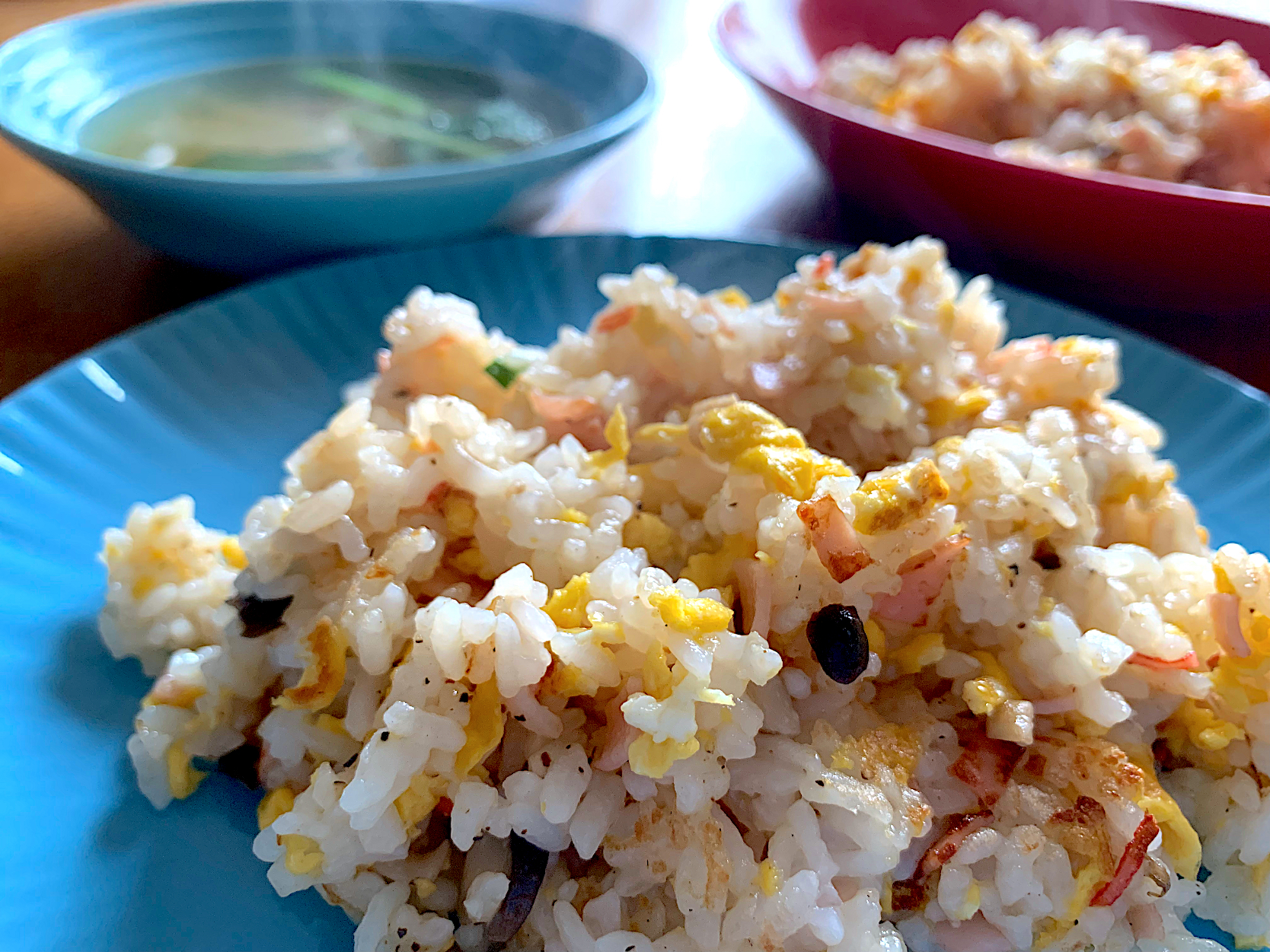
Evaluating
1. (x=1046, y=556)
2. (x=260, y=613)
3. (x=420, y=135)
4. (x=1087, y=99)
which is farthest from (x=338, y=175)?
(x=1087, y=99)

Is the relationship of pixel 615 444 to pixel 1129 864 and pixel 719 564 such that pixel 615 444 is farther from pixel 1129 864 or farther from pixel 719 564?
pixel 1129 864

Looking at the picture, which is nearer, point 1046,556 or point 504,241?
point 1046,556

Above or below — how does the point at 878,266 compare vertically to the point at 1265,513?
above

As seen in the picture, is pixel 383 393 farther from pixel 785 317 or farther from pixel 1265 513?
pixel 1265 513

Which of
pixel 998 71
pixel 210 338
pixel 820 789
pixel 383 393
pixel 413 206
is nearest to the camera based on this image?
pixel 820 789

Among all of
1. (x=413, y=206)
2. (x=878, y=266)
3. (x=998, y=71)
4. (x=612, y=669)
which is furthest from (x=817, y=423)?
(x=998, y=71)

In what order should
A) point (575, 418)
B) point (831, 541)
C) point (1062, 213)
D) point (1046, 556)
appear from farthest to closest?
point (1062, 213)
point (575, 418)
point (1046, 556)
point (831, 541)

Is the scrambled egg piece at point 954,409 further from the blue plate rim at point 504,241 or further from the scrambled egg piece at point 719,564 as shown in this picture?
the blue plate rim at point 504,241
